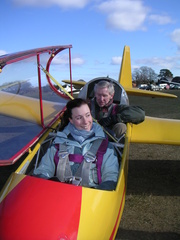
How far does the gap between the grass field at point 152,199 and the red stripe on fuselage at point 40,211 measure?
132cm

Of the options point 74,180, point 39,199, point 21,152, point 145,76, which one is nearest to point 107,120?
point 21,152

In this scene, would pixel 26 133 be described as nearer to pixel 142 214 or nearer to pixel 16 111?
pixel 16 111

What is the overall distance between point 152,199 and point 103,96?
1.85m

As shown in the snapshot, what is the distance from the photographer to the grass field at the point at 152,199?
343 cm

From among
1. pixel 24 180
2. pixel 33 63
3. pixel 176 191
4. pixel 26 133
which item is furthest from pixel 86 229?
pixel 176 191

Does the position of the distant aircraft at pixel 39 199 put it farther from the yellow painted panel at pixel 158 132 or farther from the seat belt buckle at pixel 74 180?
the yellow painted panel at pixel 158 132

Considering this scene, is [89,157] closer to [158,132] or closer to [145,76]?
[158,132]

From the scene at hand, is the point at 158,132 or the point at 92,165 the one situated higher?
the point at 92,165

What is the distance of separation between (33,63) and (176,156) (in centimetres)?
426

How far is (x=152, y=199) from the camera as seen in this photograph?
167 inches

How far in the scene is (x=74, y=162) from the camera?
2.91 metres

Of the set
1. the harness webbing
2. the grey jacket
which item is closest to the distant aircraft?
the grey jacket

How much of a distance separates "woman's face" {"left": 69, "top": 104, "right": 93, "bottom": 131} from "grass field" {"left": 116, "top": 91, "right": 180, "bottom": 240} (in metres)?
1.49

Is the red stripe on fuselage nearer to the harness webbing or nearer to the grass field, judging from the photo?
the harness webbing
